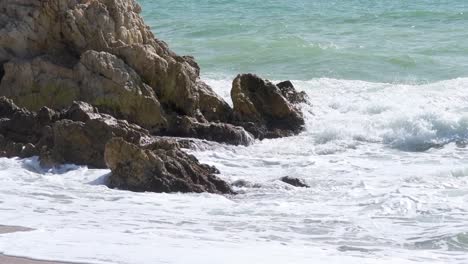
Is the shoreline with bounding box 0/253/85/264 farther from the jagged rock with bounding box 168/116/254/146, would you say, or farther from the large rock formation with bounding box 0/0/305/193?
the jagged rock with bounding box 168/116/254/146

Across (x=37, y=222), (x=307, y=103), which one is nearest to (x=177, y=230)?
(x=37, y=222)

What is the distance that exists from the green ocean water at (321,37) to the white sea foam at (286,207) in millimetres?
6318

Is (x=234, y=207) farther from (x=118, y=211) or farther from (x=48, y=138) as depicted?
(x=48, y=138)

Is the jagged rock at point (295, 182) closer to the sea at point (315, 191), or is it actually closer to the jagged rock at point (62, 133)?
the sea at point (315, 191)

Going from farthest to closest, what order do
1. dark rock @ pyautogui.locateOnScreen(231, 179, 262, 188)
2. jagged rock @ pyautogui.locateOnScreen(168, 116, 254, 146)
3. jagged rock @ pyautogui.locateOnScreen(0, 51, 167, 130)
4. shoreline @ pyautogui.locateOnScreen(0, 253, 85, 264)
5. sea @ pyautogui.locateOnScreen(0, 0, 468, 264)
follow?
jagged rock @ pyautogui.locateOnScreen(168, 116, 254, 146), jagged rock @ pyautogui.locateOnScreen(0, 51, 167, 130), dark rock @ pyautogui.locateOnScreen(231, 179, 262, 188), sea @ pyautogui.locateOnScreen(0, 0, 468, 264), shoreline @ pyautogui.locateOnScreen(0, 253, 85, 264)

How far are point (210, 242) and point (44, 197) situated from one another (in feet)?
8.47

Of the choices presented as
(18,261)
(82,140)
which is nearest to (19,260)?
(18,261)

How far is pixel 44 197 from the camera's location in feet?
37.0

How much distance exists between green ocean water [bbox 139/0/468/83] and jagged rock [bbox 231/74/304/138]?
5.82 metres

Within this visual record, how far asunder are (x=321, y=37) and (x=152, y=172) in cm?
1605

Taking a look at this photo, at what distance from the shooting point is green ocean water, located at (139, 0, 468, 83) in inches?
888

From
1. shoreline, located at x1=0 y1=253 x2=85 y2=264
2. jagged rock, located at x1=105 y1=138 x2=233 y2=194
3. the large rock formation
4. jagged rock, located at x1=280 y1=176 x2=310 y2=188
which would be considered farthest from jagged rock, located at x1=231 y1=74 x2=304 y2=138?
shoreline, located at x1=0 y1=253 x2=85 y2=264

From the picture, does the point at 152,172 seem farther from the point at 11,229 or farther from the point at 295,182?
the point at 11,229

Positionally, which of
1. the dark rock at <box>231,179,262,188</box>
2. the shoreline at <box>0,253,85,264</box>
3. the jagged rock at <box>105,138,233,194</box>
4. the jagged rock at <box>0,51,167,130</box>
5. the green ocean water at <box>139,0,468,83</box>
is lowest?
the green ocean water at <box>139,0,468,83</box>
